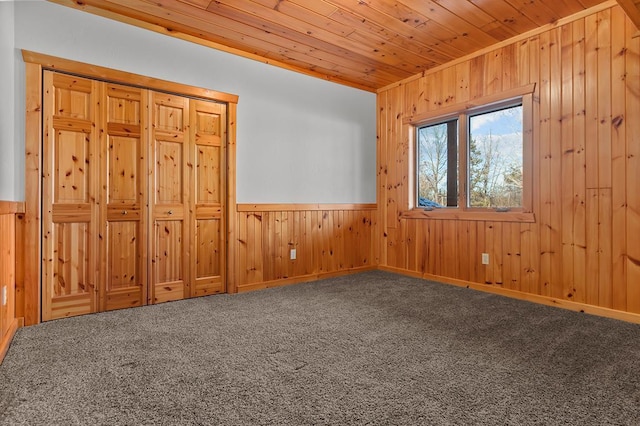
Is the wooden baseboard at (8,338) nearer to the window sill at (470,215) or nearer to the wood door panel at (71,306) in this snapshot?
the wood door panel at (71,306)

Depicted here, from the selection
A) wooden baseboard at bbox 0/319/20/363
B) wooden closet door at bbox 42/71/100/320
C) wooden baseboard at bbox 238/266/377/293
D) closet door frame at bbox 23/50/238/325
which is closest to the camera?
wooden baseboard at bbox 0/319/20/363

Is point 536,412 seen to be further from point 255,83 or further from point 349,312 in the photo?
point 255,83

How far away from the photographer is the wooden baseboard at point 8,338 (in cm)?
203

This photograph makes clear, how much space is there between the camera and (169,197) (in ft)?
10.9

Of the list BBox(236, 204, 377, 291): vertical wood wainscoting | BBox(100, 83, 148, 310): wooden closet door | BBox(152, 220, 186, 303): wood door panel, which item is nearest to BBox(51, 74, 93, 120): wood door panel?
BBox(100, 83, 148, 310): wooden closet door

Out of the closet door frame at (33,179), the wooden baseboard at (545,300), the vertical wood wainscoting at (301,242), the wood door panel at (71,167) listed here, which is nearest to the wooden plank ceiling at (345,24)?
the closet door frame at (33,179)

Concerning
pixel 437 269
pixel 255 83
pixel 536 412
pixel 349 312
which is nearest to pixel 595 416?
pixel 536 412

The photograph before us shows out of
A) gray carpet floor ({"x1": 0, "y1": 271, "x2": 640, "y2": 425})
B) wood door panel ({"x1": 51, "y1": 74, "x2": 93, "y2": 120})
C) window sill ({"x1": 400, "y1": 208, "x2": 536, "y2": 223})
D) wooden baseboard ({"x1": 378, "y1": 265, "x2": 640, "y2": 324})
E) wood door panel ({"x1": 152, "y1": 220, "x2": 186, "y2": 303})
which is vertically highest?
wood door panel ({"x1": 51, "y1": 74, "x2": 93, "y2": 120})

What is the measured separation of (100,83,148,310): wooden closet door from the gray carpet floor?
0.25 metres

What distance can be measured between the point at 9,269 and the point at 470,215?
13.5ft

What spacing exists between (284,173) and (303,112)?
0.81 meters

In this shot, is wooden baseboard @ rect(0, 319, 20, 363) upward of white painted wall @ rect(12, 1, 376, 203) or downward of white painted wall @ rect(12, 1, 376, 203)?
downward

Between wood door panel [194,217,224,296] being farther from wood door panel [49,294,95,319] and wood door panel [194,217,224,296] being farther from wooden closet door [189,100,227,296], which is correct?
wood door panel [49,294,95,319]

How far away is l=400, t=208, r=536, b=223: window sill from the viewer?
3.39 metres
